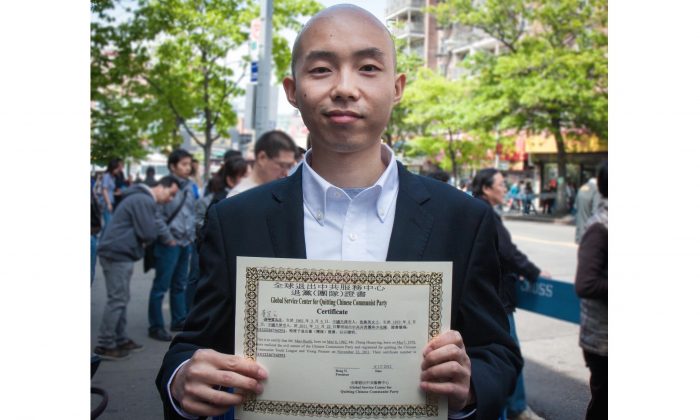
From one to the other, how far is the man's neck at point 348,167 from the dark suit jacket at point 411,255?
9 cm

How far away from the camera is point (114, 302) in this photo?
18.0ft

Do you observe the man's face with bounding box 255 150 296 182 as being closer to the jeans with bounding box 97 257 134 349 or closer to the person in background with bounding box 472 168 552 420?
the person in background with bounding box 472 168 552 420

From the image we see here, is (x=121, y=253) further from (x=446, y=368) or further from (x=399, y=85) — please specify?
(x=446, y=368)

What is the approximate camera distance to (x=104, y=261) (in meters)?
5.50

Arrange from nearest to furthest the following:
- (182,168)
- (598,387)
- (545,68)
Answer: (598,387) < (182,168) < (545,68)

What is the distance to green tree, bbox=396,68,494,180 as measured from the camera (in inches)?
984

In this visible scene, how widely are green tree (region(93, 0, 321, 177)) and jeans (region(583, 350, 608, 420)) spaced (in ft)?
6.48

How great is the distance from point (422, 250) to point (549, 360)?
15.3ft

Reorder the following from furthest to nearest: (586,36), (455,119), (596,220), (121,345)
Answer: (455,119) < (586,36) < (121,345) < (596,220)

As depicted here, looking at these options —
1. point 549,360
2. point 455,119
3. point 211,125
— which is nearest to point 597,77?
point 455,119

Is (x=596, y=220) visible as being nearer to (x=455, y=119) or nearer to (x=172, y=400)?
(x=172, y=400)

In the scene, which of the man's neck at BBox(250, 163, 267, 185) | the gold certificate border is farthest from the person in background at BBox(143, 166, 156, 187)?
the gold certificate border

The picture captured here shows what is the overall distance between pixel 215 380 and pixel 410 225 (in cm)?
57

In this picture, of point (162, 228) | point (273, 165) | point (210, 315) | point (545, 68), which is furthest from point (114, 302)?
point (545, 68)
